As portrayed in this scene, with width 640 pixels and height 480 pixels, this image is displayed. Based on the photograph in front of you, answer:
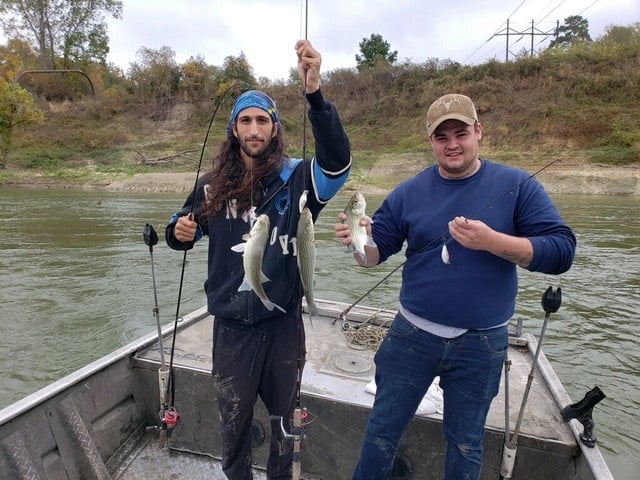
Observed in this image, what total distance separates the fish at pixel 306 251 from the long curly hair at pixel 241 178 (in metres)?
0.43

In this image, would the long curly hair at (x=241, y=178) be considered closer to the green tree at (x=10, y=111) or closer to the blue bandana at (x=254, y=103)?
the blue bandana at (x=254, y=103)

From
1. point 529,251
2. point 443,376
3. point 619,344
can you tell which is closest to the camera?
point 529,251

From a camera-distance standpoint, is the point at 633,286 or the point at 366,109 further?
the point at 366,109

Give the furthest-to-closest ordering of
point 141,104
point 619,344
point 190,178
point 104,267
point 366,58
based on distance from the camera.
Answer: point 366,58, point 141,104, point 190,178, point 104,267, point 619,344

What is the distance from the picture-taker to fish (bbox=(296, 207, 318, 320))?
8.30 feet

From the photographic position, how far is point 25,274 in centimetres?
1184

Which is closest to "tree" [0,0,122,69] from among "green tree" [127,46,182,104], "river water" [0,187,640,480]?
"green tree" [127,46,182,104]

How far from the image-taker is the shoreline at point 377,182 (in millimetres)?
28312

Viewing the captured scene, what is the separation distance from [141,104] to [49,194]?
2463 cm

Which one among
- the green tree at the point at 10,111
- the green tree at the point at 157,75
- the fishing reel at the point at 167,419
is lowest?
the fishing reel at the point at 167,419

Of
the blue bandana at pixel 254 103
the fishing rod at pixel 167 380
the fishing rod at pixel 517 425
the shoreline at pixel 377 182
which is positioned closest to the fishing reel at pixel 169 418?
the fishing rod at pixel 167 380

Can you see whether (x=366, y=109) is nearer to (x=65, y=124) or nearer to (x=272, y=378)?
(x=65, y=124)

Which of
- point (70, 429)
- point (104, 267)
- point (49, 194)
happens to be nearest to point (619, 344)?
point (70, 429)

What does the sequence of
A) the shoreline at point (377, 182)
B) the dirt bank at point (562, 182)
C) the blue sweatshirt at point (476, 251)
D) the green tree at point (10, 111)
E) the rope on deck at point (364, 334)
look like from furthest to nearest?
the green tree at point (10, 111), the shoreline at point (377, 182), the dirt bank at point (562, 182), the rope on deck at point (364, 334), the blue sweatshirt at point (476, 251)
